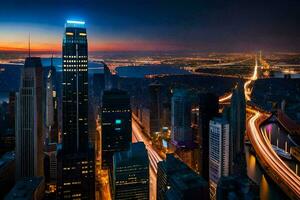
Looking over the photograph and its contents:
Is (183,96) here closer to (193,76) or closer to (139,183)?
(193,76)

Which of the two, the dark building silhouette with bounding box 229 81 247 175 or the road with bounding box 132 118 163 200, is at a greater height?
the dark building silhouette with bounding box 229 81 247 175

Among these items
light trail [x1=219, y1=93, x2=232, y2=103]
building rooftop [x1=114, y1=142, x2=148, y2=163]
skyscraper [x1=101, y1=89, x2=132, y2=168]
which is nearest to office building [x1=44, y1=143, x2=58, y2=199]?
skyscraper [x1=101, y1=89, x2=132, y2=168]

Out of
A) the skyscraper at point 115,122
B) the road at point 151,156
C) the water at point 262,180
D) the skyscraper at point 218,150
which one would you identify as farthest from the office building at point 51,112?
the water at point 262,180

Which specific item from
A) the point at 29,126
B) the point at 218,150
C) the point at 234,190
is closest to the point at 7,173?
the point at 29,126

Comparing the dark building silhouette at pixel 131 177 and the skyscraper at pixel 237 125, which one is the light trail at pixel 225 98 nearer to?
the skyscraper at pixel 237 125

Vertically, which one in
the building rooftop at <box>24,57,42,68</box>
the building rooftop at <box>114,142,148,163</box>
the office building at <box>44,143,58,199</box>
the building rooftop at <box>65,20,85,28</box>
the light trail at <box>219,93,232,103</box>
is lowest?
the office building at <box>44,143,58,199</box>

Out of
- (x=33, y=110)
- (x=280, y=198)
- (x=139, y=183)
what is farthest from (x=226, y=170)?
(x=33, y=110)

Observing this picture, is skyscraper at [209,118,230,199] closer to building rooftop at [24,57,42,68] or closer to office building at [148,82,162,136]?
office building at [148,82,162,136]
